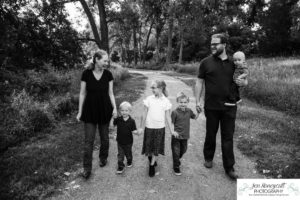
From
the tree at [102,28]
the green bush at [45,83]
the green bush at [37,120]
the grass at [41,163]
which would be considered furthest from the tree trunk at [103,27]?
the grass at [41,163]

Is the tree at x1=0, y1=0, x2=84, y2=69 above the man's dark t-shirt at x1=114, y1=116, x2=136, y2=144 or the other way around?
above

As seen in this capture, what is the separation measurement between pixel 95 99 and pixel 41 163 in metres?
1.79

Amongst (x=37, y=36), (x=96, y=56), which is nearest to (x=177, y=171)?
(x=96, y=56)

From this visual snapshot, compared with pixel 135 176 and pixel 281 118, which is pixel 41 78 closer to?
pixel 135 176

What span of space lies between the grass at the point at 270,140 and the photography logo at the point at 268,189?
4.29 ft

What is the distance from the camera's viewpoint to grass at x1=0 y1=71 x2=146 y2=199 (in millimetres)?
3900

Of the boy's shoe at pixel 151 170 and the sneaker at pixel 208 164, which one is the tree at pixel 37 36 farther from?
the sneaker at pixel 208 164

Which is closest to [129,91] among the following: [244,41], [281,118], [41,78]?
[41,78]

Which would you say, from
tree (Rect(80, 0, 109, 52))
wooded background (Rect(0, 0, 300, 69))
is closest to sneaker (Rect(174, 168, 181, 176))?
wooded background (Rect(0, 0, 300, 69))

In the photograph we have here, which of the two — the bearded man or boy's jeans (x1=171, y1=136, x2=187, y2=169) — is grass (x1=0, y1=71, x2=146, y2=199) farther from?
the bearded man

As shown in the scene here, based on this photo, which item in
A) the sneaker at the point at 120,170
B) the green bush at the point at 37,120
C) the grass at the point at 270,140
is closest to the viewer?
the sneaker at the point at 120,170

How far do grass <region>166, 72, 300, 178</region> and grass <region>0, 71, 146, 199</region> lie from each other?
3.68m

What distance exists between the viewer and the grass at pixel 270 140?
4.72 meters

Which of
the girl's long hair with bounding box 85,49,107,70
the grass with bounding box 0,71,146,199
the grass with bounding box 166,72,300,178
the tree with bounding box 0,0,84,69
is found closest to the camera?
the grass with bounding box 0,71,146,199
